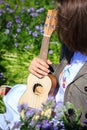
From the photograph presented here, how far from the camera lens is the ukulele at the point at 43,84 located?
120 inches

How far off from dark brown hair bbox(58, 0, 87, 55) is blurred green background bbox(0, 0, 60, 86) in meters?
1.56

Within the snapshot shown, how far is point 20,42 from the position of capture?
495 centimetres

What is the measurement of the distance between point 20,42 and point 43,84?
1938 millimetres

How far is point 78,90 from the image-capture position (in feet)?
9.49

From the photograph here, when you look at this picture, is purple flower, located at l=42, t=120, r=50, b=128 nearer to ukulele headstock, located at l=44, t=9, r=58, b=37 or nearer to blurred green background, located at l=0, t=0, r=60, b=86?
ukulele headstock, located at l=44, t=9, r=58, b=37

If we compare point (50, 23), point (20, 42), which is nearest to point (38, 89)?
point (50, 23)

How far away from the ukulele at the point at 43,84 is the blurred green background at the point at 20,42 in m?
1.20

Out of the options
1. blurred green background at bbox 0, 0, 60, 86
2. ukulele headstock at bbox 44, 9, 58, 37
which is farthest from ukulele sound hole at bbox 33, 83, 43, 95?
blurred green background at bbox 0, 0, 60, 86

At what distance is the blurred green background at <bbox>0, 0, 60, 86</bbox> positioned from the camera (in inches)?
181

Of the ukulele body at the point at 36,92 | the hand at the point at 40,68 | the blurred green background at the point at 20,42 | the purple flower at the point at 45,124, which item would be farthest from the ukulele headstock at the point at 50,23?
the blurred green background at the point at 20,42

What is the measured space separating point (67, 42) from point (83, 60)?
19 centimetres

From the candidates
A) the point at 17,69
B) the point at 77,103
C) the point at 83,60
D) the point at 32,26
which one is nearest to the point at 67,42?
the point at 83,60

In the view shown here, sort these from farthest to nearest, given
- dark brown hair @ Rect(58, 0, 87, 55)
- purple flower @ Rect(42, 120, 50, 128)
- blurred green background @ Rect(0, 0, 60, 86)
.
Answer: blurred green background @ Rect(0, 0, 60, 86)
dark brown hair @ Rect(58, 0, 87, 55)
purple flower @ Rect(42, 120, 50, 128)

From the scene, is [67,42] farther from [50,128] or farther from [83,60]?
[50,128]
